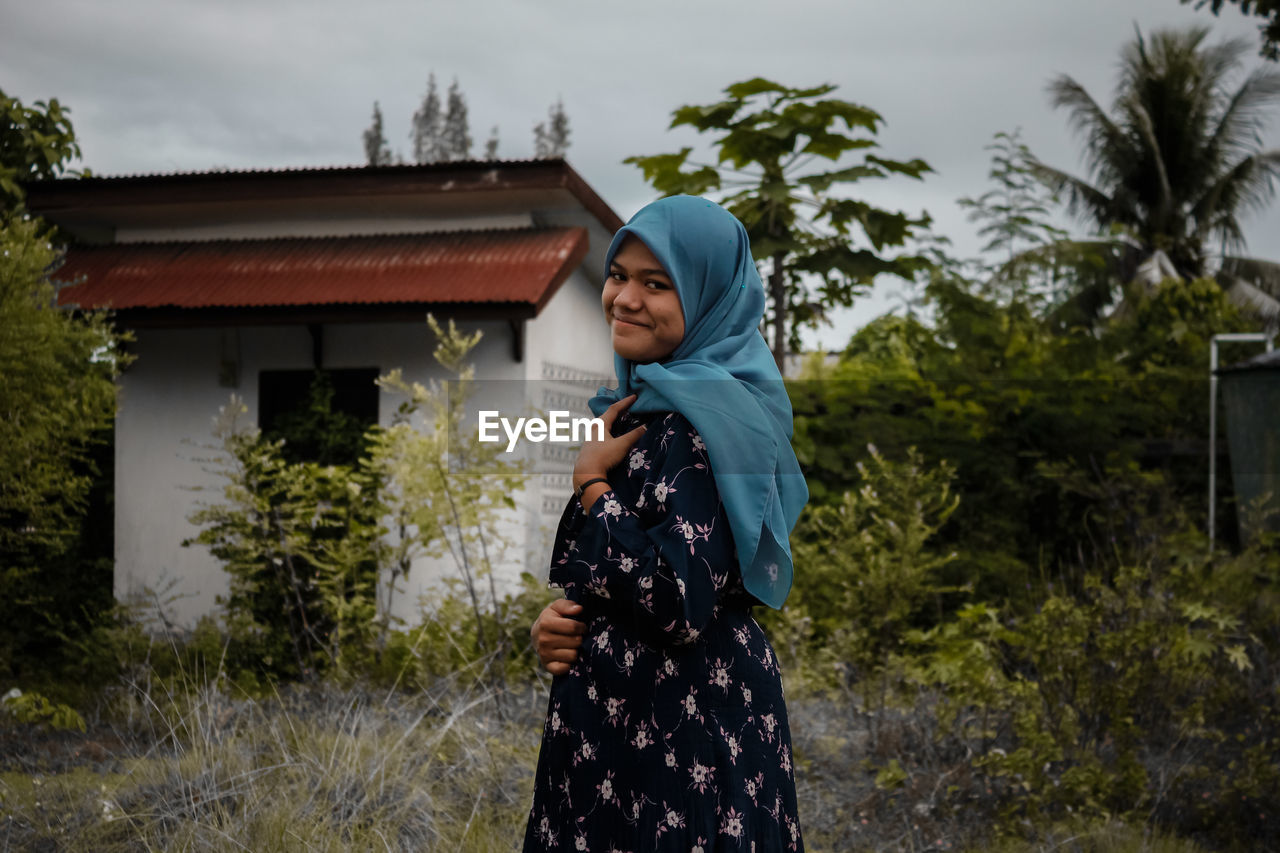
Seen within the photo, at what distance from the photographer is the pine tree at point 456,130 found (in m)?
40.9

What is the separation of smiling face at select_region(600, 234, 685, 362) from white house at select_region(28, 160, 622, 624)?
524cm

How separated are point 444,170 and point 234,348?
7.41ft

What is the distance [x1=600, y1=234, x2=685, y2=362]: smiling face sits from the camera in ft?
5.68

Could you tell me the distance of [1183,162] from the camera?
Result: 71.2 feet

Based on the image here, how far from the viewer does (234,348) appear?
7.96 meters

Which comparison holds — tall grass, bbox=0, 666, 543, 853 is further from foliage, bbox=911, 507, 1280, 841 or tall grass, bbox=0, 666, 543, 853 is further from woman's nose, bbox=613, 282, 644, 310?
woman's nose, bbox=613, 282, 644, 310

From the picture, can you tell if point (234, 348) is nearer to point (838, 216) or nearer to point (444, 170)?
point (444, 170)

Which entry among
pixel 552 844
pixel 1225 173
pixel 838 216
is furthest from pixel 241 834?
pixel 1225 173

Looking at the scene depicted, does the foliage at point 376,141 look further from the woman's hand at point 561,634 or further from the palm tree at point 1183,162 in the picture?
the woman's hand at point 561,634

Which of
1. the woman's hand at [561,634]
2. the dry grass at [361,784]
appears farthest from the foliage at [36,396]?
the woman's hand at [561,634]

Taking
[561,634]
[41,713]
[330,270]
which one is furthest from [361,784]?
[330,270]

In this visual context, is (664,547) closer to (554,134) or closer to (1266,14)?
(1266,14)

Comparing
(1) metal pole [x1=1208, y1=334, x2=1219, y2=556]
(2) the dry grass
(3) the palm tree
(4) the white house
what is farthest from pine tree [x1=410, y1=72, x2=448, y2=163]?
(2) the dry grass

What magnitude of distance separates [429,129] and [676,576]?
43467 mm
